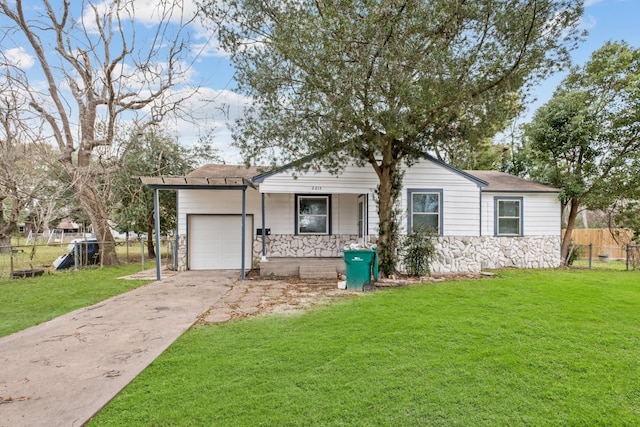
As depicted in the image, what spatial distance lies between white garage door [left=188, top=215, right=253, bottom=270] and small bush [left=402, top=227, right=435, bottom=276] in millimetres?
5782

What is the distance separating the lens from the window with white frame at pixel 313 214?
1198 centimetres

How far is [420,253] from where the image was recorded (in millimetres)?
9781

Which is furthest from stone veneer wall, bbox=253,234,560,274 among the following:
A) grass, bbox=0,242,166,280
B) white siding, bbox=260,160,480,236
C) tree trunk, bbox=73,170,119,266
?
tree trunk, bbox=73,170,119,266

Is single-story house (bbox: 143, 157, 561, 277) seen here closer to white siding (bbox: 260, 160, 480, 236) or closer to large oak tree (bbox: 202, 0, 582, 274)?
white siding (bbox: 260, 160, 480, 236)

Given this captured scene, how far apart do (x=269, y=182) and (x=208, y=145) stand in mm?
8914

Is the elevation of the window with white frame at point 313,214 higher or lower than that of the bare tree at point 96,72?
lower

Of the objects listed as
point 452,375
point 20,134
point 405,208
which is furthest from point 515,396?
point 20,134

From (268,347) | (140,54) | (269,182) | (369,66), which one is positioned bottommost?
(268,347)

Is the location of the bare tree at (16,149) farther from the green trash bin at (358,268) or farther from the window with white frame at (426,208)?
the window with white frame at (426,208)

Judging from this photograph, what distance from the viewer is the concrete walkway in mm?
2988

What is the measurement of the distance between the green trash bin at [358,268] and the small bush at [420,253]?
1.95 meters

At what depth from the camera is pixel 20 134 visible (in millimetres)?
9945

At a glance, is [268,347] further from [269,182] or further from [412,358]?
[269,182]

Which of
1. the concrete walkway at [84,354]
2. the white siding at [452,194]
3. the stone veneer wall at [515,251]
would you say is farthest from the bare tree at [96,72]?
the stone veneer wall at [515,251]
